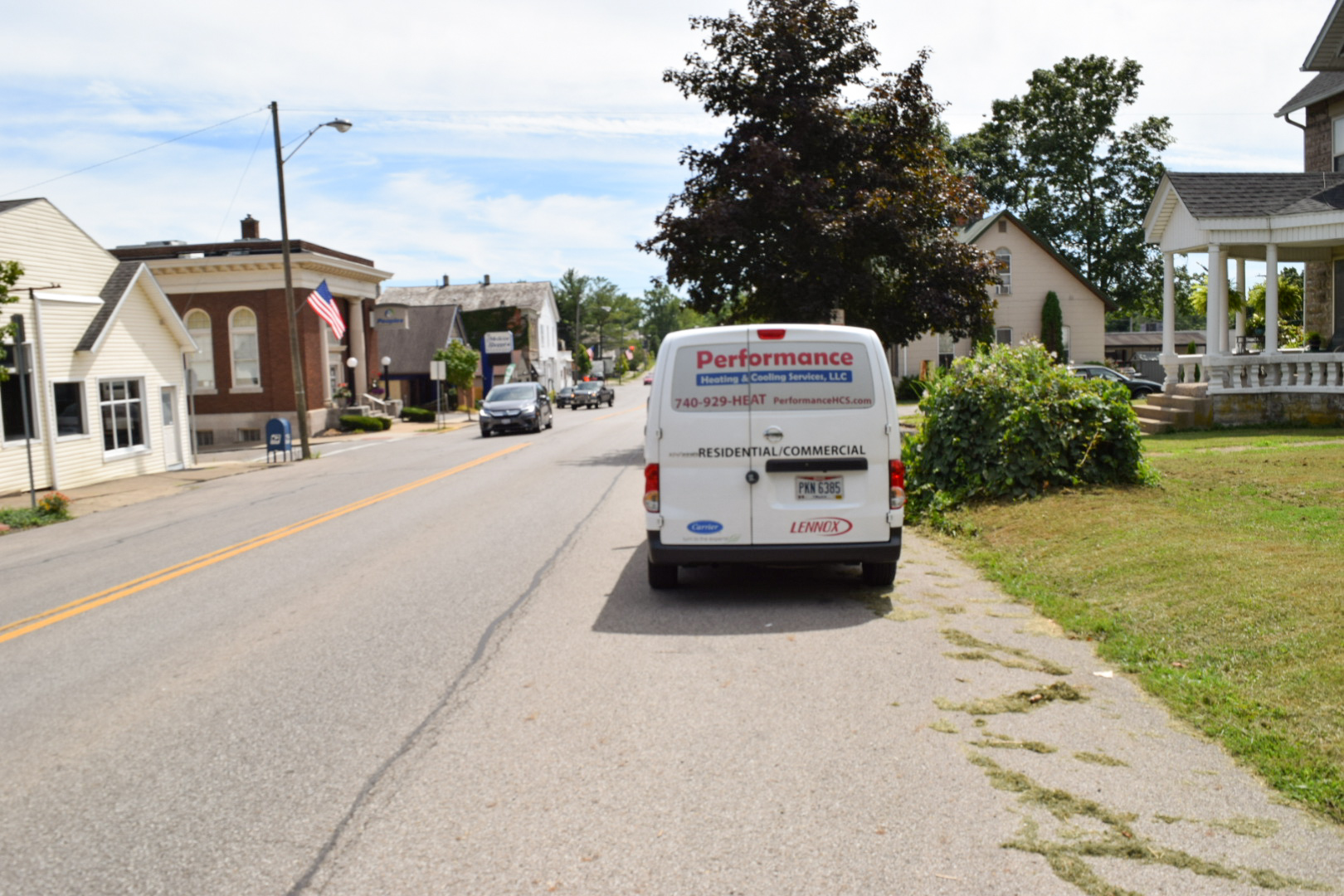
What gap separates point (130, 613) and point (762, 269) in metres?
18.7

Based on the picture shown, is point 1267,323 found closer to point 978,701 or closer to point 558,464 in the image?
point 558,464

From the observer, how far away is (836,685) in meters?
5.94

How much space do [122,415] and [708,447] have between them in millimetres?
22261

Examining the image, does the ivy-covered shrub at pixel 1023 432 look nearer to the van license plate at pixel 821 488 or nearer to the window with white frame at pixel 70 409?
the van license plate at pixel 821 488

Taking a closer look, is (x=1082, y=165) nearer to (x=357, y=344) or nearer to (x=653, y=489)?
(x=357, y=344)

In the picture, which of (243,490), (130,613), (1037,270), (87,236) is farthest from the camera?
(1037,270)

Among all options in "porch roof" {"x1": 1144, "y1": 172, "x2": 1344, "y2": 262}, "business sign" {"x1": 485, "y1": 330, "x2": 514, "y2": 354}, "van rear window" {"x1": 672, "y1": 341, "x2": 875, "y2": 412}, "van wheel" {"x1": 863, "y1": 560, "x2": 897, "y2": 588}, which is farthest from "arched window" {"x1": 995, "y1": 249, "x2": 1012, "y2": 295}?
"van rear window" {"x1": 672, "y1": 341, "x2": 875, "y2": 412}

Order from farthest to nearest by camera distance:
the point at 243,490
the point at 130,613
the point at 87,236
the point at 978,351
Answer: the point at 87,236, the point at 243,490, the point at 978,351, the point at 130,613

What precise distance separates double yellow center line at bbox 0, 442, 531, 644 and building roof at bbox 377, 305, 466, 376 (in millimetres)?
50256

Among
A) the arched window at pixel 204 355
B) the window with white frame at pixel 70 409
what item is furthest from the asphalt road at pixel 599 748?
the arched window at pixel 204 355

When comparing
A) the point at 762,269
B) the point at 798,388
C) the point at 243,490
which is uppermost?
the point at 762,269

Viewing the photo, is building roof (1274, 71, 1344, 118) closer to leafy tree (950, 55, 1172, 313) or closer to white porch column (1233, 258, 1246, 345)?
white porch column (1233, 258, 1246, 345)

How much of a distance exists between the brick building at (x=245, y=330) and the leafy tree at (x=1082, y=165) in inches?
1379

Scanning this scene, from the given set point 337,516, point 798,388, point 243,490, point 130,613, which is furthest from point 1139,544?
point 243,490
